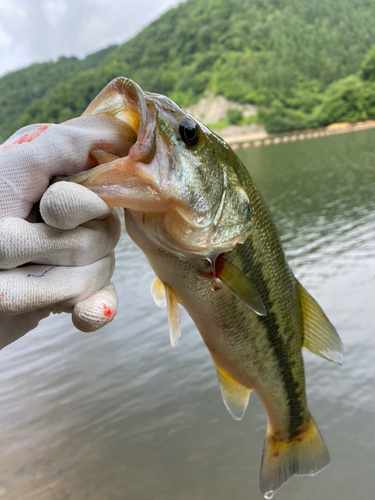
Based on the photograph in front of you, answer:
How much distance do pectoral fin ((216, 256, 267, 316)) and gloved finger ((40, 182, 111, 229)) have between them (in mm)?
556

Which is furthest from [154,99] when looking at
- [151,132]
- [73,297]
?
[73,297]

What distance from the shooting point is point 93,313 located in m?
1.38

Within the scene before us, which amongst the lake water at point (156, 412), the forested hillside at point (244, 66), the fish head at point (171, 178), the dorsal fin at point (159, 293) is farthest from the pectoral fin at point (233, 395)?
the forested hillside at point (244, 66)

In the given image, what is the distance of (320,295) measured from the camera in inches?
259

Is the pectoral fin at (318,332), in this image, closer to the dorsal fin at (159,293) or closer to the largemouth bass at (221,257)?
the largemouth bass at (221,257)

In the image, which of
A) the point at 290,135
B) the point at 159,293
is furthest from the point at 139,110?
the point at 290,135

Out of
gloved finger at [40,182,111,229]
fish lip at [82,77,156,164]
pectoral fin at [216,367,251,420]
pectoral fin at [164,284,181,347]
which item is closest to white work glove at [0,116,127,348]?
gloved finger at [40,182,111,229]

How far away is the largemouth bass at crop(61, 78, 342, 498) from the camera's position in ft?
4.32

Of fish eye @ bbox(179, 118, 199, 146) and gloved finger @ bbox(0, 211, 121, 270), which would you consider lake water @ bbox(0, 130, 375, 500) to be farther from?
fish eye @ bbox(179, 118, 199, 146)

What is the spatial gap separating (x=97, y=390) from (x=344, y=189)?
40.5 ft

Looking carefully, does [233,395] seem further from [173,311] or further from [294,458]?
[173,311]

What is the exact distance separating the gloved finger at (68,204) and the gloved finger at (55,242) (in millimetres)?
61

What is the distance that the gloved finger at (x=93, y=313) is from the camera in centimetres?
137

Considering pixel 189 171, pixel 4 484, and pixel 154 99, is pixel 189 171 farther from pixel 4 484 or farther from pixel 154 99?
pixel 4 484
